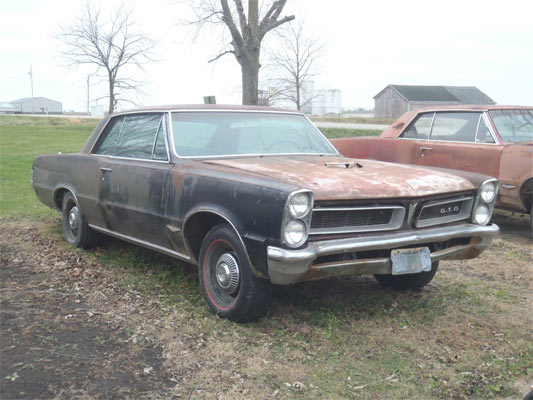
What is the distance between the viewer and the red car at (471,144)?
7.07 metres

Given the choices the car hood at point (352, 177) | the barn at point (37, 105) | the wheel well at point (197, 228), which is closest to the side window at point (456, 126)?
the car hood at point (352, 177)

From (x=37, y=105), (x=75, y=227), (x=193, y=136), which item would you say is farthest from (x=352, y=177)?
(x=37, y=105)

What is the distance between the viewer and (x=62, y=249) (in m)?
6.48

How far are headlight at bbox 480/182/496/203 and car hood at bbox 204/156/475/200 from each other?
123 mm

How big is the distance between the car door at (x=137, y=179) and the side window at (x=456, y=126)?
14.1 feet

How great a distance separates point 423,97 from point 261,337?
63.6 meters

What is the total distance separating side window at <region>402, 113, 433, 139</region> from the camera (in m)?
8.26

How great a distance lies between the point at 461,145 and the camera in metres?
7.66

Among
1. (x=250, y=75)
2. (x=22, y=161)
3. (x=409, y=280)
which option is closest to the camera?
(x=409, y=280)

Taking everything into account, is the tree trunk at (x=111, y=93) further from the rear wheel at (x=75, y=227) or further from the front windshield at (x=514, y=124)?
the front windshield at (x=514, y=124)

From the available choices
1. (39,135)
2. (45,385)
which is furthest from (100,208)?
(39,135)

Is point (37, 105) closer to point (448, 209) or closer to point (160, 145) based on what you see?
point (160, 145)

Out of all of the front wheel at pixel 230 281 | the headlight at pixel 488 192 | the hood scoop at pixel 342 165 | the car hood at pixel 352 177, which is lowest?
the front wheel at pixel 230 281

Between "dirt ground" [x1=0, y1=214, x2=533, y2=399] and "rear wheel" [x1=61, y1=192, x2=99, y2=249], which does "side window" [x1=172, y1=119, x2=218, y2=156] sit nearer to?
"dirt ground" [x1=0, y1=214, x2=533, y2=399]
